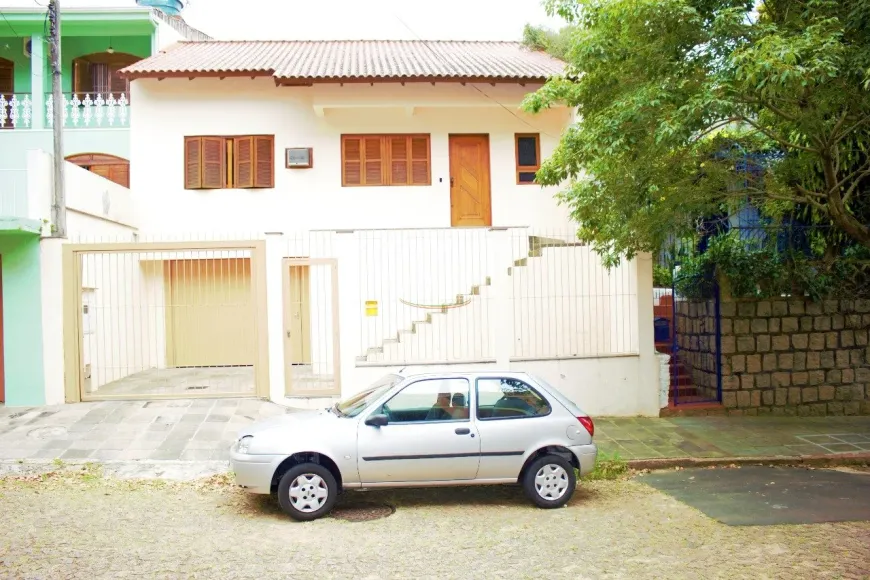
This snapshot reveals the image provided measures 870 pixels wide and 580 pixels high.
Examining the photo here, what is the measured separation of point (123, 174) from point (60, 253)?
562 cm

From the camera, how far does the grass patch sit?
762cm

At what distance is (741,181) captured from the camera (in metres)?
9.45

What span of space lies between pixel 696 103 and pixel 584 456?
375 centimetres

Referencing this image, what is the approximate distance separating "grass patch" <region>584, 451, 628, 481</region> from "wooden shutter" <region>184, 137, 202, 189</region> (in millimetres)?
10239

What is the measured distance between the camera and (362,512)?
20.7 feet

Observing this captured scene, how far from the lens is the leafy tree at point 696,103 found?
6.59 metres

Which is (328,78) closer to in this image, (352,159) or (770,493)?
(352,159)

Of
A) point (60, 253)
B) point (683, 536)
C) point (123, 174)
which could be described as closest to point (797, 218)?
point (683, 536)

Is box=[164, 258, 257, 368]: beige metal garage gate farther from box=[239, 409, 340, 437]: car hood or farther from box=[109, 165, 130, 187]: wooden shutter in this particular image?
box=[109, 165, 130, 187]: wooden shutter

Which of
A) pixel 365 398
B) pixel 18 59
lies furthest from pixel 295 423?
pixel 18 59

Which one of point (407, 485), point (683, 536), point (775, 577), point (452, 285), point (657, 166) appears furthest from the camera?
point (452, 285)

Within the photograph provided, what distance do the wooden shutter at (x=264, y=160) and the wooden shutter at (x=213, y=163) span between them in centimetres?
68

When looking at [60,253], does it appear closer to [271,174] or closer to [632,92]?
[271,174]

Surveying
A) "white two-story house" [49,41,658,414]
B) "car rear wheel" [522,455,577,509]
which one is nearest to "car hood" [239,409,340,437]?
"car rear wheel" [522,455,577,509]
